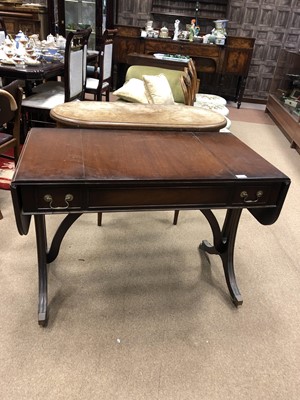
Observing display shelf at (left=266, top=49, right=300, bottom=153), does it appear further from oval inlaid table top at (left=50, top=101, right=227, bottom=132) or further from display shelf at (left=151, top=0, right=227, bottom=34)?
oval inlaid table top at (left=50, top=101, right=227, bottom=132)

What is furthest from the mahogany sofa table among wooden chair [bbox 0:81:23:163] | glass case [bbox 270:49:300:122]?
glass case [bbox 270:49:300:122]

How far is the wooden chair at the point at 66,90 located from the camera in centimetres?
266

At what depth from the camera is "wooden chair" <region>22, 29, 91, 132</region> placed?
105 inches

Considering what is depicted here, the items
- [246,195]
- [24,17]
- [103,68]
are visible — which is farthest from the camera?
[24,17]

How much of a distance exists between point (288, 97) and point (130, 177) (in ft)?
13.3

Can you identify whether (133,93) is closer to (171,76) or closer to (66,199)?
(171,76)

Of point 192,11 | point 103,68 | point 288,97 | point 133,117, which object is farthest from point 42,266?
point 192,11

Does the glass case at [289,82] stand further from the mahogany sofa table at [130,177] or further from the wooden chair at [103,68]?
the mahogany sofa table at [130,177]

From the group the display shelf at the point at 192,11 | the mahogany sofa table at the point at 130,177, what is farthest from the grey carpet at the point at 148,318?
the display shelf at the point at 192,11

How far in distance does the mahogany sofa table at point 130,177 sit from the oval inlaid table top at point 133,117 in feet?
0.40

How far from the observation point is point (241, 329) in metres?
1.42

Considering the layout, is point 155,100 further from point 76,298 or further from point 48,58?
point 76,298

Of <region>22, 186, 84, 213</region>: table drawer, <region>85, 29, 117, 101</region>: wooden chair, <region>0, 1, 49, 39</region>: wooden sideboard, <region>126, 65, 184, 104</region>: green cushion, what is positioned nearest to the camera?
<region>22, 186, 84, 213</region>: table drawer

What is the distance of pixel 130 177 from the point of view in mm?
1021
